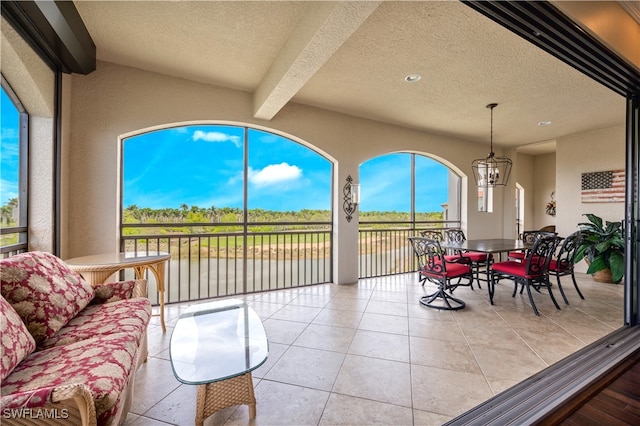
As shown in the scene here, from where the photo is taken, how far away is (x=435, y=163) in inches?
233

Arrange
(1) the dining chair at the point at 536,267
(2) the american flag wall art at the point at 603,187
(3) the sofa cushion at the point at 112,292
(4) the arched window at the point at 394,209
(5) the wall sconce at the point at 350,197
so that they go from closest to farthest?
1. (3) the sofa cushion at the point at 112,292
2. (1) the dining chair at the point at 536,267
3. (5) the wall sconce at the point at 350,197
4. (2) the american flag wall art at the point at 603,187
5. (4) the arched window at the point at 394,209

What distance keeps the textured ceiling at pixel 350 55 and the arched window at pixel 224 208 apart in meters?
0.92

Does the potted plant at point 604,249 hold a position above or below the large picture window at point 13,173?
below

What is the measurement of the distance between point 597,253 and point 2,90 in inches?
285

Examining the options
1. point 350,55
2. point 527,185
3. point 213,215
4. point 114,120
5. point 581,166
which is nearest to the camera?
point 350,55

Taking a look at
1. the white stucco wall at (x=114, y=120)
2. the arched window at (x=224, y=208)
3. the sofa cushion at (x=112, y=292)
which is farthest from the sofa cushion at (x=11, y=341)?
the arched window at (x=224, y=208)

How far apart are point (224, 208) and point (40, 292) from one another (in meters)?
2.52

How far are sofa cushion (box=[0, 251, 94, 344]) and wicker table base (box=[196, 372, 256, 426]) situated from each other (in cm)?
90

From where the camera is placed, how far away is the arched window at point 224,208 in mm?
3551

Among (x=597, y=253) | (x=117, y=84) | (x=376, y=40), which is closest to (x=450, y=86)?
(x=376, y=40)

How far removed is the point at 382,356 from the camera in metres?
2.24

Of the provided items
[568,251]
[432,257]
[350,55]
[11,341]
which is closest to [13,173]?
[11,341]

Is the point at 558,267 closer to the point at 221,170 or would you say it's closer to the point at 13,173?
the point at 221,170

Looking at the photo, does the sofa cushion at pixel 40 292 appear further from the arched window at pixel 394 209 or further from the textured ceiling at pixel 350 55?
the arched window at pixel 394 209
